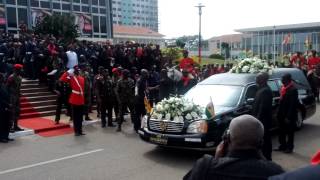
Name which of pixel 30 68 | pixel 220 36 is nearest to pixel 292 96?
pixel 30 68

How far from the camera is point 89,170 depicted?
8.28 meters

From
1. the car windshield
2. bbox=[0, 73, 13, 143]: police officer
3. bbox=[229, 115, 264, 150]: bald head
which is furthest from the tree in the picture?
bbox=[229, 115, 264, 150]: bald head

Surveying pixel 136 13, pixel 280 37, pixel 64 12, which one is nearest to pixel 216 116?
pixel 64 12

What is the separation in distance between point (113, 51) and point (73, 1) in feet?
88.2

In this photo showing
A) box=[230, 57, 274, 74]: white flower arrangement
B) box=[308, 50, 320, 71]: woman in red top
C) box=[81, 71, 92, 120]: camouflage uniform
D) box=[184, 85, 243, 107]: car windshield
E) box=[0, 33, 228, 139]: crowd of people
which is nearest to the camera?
box=[184, 85, 243, 107]: car windshield

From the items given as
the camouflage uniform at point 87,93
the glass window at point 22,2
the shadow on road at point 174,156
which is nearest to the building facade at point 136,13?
the glass window at point 22,2

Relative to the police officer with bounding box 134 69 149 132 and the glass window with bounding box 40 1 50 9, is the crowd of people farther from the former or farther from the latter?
the glass window with bounding box 40 1 50 9

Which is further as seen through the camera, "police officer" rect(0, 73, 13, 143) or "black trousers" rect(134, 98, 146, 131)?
"black trousers" rect(134, 98, 146, 131)

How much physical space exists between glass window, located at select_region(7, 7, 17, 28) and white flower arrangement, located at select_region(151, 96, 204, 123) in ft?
112

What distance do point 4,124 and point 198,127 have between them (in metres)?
5.28

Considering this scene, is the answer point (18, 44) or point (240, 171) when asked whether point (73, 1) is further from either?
point (240, 171)

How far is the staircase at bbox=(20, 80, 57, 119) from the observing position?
50.8 feet

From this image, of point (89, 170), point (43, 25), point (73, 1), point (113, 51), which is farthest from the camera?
point (73, 1)

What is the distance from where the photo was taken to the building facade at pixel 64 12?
4019 centimetres
